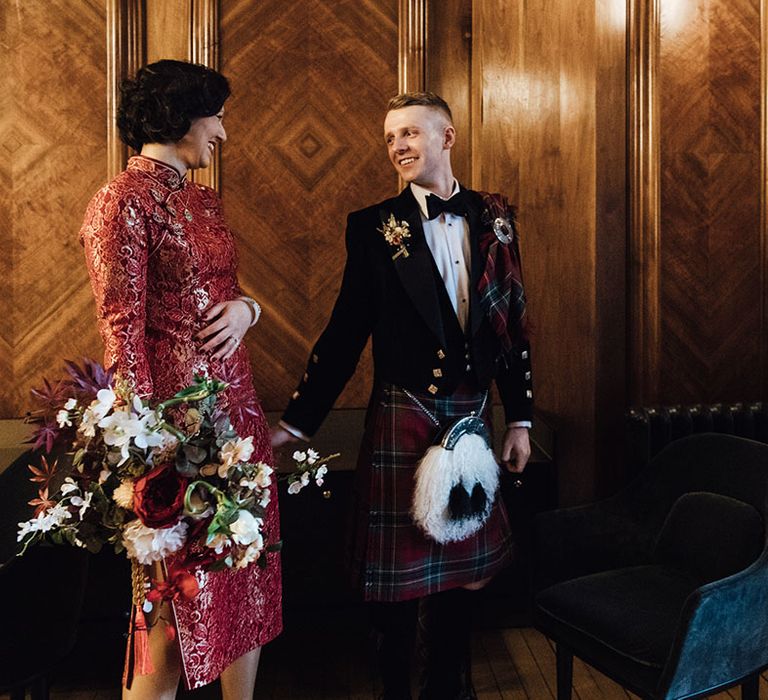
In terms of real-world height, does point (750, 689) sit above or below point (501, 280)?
below

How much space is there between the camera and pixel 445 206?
6.48 ft

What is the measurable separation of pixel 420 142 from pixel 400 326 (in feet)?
1.45

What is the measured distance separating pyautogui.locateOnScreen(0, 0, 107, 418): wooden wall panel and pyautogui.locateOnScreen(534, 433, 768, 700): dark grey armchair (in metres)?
1.90

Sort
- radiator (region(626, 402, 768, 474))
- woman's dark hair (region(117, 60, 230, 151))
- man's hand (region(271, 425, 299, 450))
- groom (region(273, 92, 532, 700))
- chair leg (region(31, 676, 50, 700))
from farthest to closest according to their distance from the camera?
radiator (region(626, 402, 768, 474))
man's hand (region(271, 425, 299, 450))
groom (region(273, 92, 532, 700))
chair leg (region(31, 676, 50, 700))
woman's dark hair (region(117, 60, 230, 151))

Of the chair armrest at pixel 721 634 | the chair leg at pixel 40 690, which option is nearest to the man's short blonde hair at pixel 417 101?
the chair armrest at pixel 721 634

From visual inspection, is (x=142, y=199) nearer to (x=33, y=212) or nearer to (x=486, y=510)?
(x=486, y=510)

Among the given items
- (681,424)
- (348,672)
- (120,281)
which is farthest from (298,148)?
(348,672)

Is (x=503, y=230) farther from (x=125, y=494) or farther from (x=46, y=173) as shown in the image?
(x=46, y=173)

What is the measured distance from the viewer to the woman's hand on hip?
5.81 ft

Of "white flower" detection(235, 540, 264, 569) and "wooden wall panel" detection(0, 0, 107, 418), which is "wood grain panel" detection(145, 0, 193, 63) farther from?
"white flower" detection(235, 540, 264, 569)

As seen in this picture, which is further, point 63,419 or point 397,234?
point 397,234

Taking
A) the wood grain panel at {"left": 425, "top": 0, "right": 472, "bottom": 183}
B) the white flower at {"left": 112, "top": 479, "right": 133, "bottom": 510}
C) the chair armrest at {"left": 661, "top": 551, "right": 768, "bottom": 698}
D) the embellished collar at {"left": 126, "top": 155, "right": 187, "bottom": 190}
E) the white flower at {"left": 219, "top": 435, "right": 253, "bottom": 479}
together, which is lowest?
the chair armrest at {"left": 661, "top": 551, "right": 768, "bottom": 698}

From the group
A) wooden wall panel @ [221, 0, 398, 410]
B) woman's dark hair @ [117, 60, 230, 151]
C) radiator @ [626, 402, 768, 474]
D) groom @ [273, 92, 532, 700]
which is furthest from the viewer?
wooden wall panel @ [221, 0, 398, 410]

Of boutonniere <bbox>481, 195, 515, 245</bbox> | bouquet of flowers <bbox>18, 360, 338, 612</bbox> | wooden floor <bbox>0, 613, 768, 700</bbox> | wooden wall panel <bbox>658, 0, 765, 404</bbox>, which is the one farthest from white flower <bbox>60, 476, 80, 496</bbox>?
wooden wall panel <bbox>658, 0, 765, 404</bbox>
